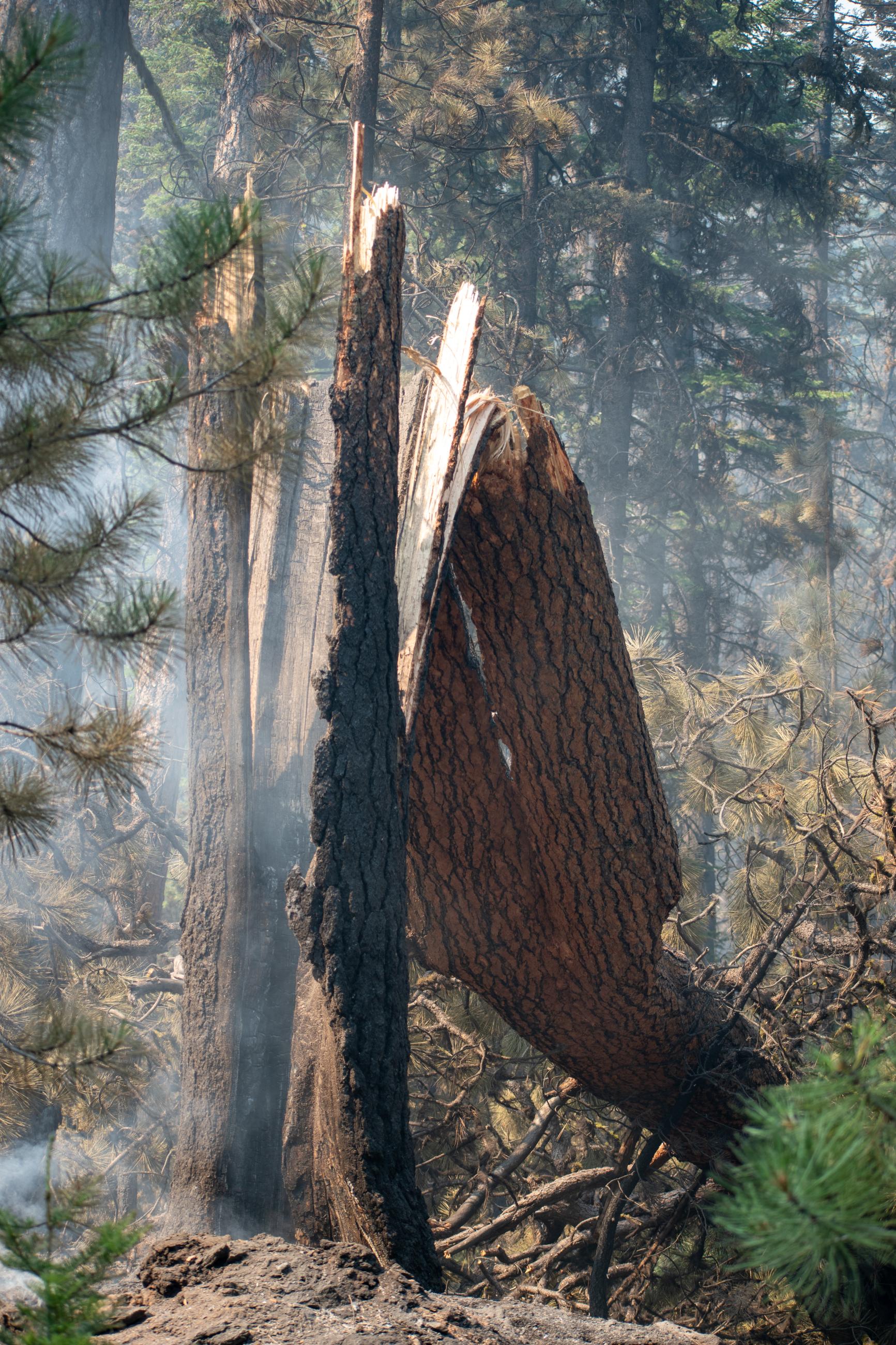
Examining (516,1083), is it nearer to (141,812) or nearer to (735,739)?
(735,739)

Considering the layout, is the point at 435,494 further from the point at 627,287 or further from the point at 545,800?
the point at 627,287

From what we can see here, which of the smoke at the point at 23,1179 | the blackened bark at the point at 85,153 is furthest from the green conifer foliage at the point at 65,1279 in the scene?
the blackened bark at the point at 85,153

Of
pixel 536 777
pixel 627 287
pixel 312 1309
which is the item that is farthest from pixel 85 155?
pixel 312 1309

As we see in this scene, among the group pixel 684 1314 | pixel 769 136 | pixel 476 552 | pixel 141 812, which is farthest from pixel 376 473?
pixel 769 136

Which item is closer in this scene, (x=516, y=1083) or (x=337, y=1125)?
(x=337, y=1125)

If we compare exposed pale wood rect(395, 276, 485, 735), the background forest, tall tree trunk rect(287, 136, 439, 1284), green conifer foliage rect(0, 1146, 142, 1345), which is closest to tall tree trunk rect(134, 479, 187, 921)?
the background forest

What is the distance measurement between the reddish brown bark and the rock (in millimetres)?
1122

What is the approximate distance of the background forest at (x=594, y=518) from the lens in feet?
7.02

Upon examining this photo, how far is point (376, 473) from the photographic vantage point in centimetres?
280

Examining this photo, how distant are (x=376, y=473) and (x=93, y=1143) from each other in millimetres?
6154

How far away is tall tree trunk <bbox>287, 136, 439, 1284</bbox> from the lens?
256 cm

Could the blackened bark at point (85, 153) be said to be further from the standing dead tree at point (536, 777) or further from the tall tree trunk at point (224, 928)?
the standing dead tree at point (536, 777)

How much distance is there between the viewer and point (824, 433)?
1077 cm

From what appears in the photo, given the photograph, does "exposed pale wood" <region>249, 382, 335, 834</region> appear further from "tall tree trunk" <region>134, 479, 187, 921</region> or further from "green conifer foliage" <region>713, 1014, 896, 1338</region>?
"green conifer foliage" <region>713, 1014, 896, 1338</region>
